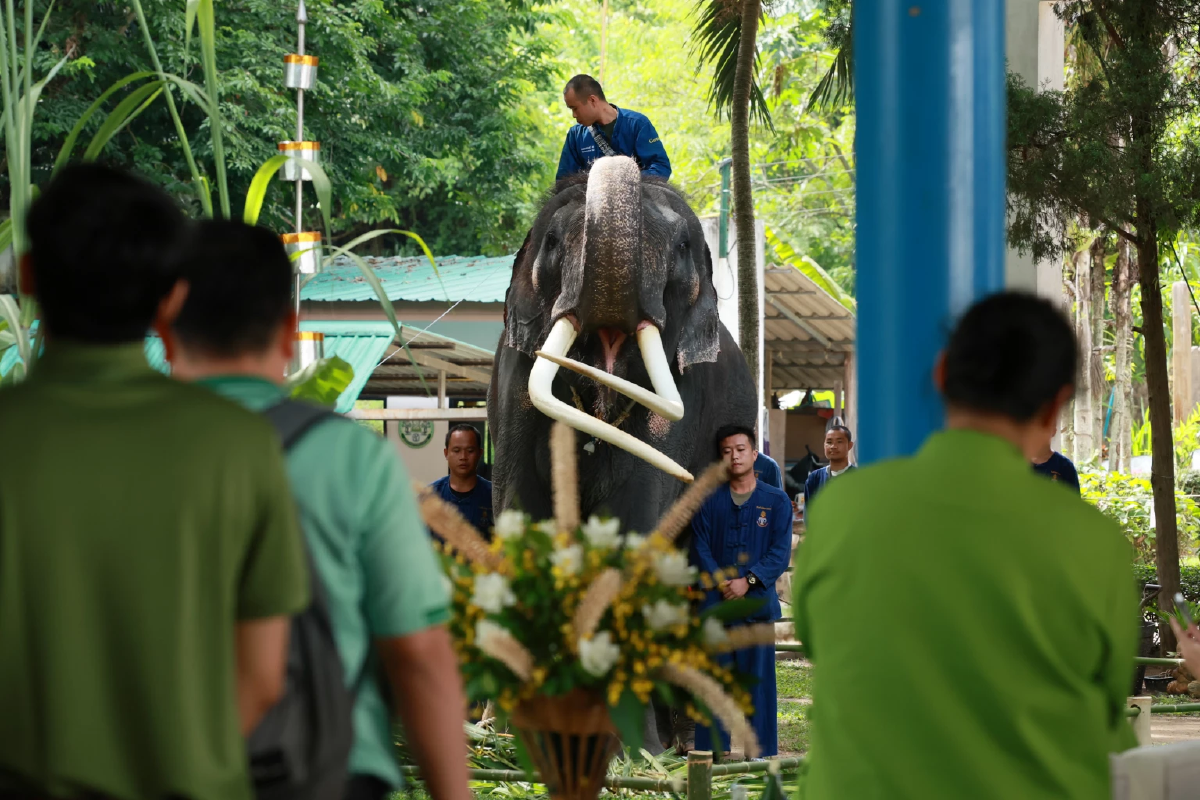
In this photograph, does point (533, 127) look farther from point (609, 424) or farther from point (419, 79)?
point (609, 424)

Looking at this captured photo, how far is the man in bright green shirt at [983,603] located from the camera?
199 centimetres

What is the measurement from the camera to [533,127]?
22.4 meters

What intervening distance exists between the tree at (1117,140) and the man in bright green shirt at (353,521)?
6.49 metres

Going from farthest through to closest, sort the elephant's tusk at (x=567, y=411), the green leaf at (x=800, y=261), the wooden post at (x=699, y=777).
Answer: the green leaf at (x=800, y=261), the elephant's tusk at (x=567, y=411), the wooden post at (x=699, y=777)

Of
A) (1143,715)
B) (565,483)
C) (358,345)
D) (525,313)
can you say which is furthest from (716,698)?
(358,345)

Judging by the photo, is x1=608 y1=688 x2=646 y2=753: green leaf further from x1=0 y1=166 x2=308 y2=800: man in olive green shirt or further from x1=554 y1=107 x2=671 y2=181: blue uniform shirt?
x1=554 y1=107 x2=671 y2=181: blue uniform shirt

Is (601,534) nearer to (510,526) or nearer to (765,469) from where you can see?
(510,526)

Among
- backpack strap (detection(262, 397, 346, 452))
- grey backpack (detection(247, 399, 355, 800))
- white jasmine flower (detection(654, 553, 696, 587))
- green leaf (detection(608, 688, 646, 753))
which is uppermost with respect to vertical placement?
backpack strap (detection(262, 397, 346, 452))

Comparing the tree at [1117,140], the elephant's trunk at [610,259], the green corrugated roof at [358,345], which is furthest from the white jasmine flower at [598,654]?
the green corrugated roof at [358,345]

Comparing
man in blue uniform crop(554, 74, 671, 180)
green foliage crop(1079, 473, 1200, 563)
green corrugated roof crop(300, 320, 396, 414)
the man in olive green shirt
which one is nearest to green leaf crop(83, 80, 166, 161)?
the man in olive green shirt

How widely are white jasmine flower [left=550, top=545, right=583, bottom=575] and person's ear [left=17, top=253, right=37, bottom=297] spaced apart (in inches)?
43.4

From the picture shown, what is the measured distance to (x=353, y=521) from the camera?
1.98 m

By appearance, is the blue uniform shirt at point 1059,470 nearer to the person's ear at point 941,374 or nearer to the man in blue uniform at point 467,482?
the man in blue uniform at point 467,482

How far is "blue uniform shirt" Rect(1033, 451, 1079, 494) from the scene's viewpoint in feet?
20.3
